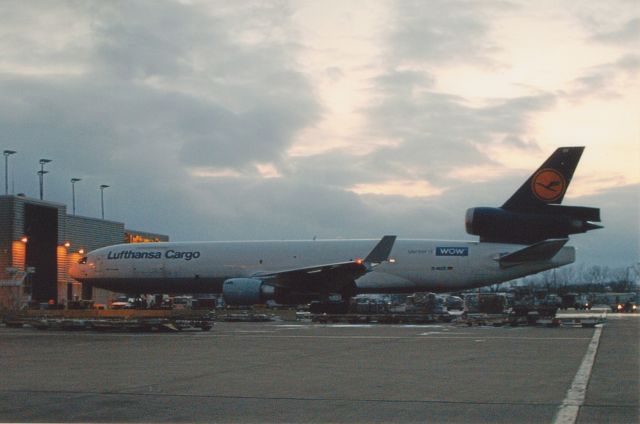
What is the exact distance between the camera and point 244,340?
2108 cm

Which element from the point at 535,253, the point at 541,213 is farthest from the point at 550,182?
the point at 535,253

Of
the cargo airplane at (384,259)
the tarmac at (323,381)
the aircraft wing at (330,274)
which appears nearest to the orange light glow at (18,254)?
the cargo airplane at (384,259)

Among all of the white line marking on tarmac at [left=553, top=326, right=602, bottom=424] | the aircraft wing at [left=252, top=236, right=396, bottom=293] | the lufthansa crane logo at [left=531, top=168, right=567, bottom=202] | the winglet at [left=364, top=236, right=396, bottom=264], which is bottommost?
the white line marking on tarmac at [left=553, top=326, right=602, bottom=424]

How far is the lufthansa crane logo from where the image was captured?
123ft

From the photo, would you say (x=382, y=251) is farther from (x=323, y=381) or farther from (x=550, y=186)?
(x=323, y=381)

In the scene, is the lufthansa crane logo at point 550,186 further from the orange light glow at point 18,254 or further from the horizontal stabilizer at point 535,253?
the orange light glow at point 18,254

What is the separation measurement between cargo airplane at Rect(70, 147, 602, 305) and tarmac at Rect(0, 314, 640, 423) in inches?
671

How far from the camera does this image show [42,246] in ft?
191

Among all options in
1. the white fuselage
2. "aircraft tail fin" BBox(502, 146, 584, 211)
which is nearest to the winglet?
the white fuselage

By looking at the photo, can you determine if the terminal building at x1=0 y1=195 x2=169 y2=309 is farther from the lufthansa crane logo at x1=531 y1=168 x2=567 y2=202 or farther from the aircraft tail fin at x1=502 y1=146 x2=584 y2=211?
the lufthansa crane logo at x1=531 y1=168 x2=567 y2=202

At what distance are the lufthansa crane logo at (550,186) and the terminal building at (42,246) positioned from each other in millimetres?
28167

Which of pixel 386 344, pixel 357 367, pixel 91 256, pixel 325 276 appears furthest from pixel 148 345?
pixel 91 256

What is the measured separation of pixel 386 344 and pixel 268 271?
72.3ft

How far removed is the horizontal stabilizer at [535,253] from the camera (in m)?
35.5
